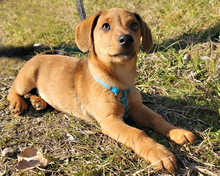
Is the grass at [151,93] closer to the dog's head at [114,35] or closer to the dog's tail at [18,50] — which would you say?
the dog's tail at [18,50]

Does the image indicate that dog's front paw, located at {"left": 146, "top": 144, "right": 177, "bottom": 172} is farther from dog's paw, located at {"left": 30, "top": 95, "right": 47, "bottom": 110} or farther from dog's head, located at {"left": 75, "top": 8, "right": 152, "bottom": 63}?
dog's paw, located at {"left": 30, "top": 95, "right": 47, "bottom": 110}

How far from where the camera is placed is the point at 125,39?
2.70 m

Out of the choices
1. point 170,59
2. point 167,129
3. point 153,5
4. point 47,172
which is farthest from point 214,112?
point 153,5

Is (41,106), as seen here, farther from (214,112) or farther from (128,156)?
(214,112)

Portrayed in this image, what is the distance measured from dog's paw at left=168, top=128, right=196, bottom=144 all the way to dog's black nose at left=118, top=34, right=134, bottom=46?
1.25 metres

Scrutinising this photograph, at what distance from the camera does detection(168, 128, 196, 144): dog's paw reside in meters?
2.86

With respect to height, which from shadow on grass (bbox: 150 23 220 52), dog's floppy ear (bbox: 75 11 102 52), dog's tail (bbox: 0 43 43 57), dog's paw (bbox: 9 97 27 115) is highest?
dog's floppy ear (bbox: 75 11 102 52)

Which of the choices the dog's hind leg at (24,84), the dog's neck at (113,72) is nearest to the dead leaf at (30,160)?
the dog's hind leg at (24,84)

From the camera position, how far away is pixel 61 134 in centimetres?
325

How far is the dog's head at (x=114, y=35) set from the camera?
9.16ft

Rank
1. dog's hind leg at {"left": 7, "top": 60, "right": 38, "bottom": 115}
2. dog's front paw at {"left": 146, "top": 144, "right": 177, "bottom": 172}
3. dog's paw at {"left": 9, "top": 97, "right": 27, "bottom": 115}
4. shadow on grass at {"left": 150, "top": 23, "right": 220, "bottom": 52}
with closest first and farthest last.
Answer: dog's front paw at {"left": 146, "top": 144, "right": 177, "bottom": 172}, dog's paw at {"left": 9, "top": 97, "right": 27, "bottom": 115}, dog's hind leg at {"left": 7, "top": 60, "right": 38, "bottom": 115}, shadow on grass at {"left": 150, "top": 23, "right": 220, "bottom": 52}

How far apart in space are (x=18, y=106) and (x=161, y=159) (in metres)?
2.38

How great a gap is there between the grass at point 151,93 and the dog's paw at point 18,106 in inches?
3.9

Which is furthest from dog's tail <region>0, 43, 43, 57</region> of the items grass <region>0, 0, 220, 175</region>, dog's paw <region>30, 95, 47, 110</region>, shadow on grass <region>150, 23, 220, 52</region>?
shadow on grass <region>150, 23, 220, 52</region>
